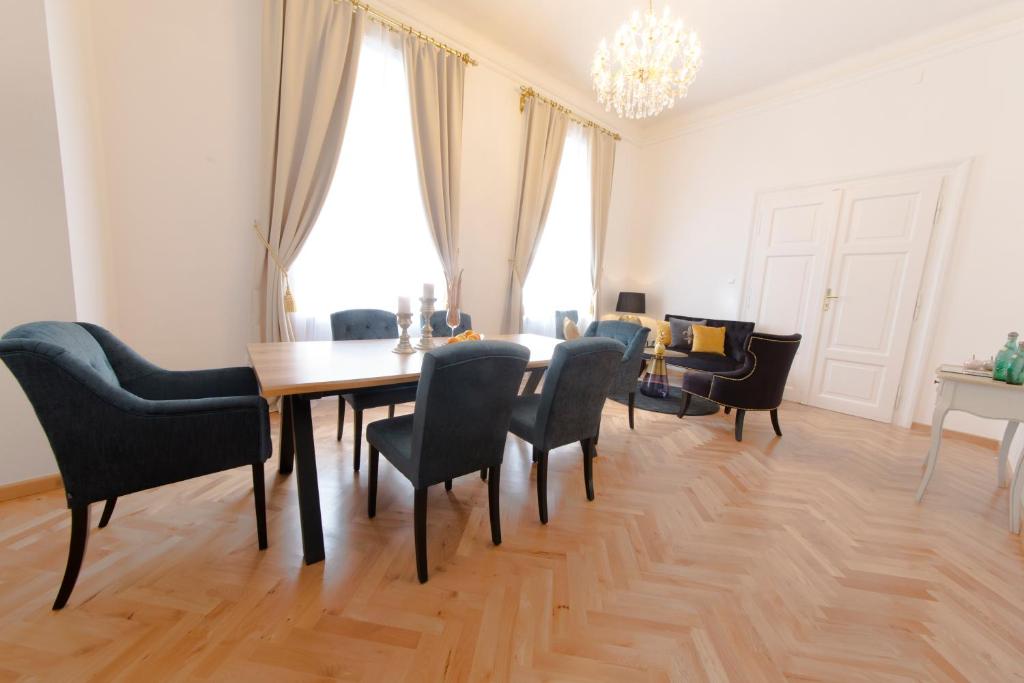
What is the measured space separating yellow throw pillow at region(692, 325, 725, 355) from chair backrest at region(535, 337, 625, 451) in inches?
114

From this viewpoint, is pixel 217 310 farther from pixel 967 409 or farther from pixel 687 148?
pixel 687 148

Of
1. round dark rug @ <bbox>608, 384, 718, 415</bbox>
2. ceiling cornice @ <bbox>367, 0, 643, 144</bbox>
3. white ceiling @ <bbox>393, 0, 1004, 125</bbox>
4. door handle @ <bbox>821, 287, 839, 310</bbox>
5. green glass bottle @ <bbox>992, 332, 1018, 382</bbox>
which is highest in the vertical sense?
white ceiling @ <bbox>393, 0, 1004, 125</bbox>

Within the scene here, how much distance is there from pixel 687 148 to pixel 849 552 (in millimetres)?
4728

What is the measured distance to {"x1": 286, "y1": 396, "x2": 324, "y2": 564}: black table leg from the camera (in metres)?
1.38

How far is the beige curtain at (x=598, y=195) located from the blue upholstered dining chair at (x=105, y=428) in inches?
166

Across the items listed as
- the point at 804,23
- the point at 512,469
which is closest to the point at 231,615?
the point at 512,469

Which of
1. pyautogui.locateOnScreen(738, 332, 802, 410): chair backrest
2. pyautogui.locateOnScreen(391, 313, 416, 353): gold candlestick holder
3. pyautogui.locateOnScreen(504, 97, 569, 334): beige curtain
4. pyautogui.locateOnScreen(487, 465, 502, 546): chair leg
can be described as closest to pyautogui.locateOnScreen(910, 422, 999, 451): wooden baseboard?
pyautogui.locateOnScreen(738, 332, 802, 410): chair backrest

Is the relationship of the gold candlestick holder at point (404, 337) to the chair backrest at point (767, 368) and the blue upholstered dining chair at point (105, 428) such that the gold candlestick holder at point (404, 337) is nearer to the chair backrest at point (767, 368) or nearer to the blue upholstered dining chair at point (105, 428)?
the blue upholstered dining chair at point (105, 428)

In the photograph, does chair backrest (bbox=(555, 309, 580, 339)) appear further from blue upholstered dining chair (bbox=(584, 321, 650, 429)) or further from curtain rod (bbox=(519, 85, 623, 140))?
curtain rod (bbox=(519, 85, 623, 140))

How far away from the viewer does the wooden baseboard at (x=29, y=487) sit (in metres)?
1.64

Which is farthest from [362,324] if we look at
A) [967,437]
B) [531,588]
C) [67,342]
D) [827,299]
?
[967,437]

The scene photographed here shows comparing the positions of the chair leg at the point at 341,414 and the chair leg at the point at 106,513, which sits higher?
the chair leg at the point at 341,414

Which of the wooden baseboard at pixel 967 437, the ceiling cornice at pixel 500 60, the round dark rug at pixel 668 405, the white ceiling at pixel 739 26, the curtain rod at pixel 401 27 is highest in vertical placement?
the white ceiling at pixel 739 26

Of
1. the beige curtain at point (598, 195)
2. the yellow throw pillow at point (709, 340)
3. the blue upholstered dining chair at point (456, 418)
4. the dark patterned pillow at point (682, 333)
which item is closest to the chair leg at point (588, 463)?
the blue upholstered dining chair at point (456, 418)
